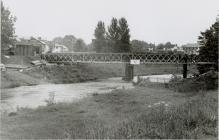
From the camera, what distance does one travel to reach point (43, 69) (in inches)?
2435

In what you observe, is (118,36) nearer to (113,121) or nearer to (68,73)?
(68,73)

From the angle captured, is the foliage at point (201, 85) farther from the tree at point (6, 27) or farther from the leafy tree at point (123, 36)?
the leafy tree at point (123, 36)

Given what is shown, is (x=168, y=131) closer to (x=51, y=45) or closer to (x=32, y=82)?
A: (x=32, y=82)

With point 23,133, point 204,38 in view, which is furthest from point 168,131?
point 204,38

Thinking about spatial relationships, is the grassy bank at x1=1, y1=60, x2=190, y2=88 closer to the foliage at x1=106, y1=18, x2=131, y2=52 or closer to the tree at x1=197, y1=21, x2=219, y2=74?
the foliage at x1=106, y1=18, x2=131, y2=52

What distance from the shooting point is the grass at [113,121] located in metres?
14.5

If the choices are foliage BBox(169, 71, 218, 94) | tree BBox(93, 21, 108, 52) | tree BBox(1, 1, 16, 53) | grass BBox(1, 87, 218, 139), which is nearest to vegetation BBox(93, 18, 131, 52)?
tree BBox(93, 21, 108, 52)

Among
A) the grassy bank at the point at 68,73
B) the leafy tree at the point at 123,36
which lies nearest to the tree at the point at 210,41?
the grassy bank at the point at 68,73

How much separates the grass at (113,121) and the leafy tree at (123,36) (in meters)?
55.9

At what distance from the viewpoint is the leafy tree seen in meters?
89.2

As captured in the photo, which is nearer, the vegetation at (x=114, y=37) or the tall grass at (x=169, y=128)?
the tall grass at (x=169, y=128)

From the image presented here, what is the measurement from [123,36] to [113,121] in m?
70.1

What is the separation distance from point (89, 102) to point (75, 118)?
27.2 feet

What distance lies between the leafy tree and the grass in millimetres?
55916
